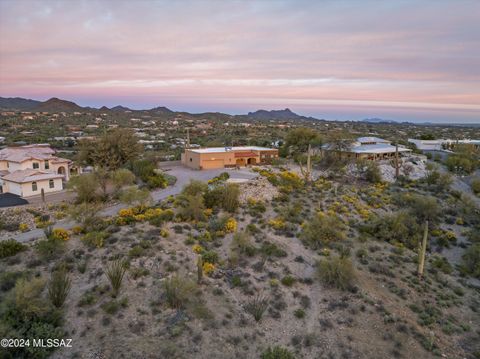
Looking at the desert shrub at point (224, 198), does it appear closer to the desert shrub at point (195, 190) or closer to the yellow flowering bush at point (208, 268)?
the desert shrub at point (195, 190)

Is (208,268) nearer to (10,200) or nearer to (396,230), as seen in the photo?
(396,230)

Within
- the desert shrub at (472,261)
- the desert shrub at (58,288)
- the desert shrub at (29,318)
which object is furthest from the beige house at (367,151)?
the desert shrub at (29,318)

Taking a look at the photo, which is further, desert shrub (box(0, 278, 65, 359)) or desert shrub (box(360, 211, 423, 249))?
desert shrub (box(360, 211, 423, 249))

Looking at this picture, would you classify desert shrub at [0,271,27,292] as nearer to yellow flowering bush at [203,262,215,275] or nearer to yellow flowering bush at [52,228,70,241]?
yellow flowering bush at [52,228,70,241]

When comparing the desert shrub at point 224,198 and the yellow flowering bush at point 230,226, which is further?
the desert shrub at point 224,198

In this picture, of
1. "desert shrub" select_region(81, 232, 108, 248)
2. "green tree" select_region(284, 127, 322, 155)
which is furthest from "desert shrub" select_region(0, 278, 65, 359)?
"green tree" select_region(284, 127, 322, 155)

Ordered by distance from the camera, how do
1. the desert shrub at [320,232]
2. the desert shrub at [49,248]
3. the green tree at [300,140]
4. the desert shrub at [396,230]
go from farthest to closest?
1. the green tree at [300,140]
2. the desert shrub at [396,230]
3. the desert shrub at [320,232]
4. the desert shrub at [49,248]

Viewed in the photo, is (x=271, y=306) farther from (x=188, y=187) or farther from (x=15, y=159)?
(x=15, y=159)
